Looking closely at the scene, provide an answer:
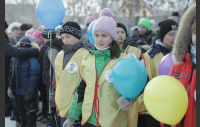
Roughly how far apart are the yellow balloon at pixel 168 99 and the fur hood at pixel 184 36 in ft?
0.84

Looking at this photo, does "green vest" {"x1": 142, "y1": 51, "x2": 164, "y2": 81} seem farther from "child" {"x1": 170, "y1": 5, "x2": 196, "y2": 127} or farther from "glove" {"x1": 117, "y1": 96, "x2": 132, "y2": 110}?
"child" {"x1": 170, "y1": 5, "x2": 196, "y2": 127}

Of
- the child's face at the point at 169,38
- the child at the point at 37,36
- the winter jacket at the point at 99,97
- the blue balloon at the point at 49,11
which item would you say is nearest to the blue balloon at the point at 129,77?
the winter jacket at the point at 99,97

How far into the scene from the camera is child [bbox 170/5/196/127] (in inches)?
81.5

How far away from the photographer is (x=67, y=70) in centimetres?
360

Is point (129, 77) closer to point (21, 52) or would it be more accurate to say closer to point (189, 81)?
point (189, 81)

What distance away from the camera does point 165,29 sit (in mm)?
3408

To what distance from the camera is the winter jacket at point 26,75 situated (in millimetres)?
4945

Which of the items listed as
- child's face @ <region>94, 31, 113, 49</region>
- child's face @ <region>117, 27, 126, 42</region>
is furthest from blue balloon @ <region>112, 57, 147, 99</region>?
child's face @ <region>117, 27, 126, 42</region>

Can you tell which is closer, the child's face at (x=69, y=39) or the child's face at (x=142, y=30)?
the child's face at (x=69, y=39)

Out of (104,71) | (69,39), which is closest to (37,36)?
(69,39)

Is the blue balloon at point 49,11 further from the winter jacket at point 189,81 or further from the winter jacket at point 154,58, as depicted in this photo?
the winter jacket at point 189,81

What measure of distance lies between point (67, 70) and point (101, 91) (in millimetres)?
1035

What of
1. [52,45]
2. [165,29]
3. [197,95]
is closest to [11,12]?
[52,45]

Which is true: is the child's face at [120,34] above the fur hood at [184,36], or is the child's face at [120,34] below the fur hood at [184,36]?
below
